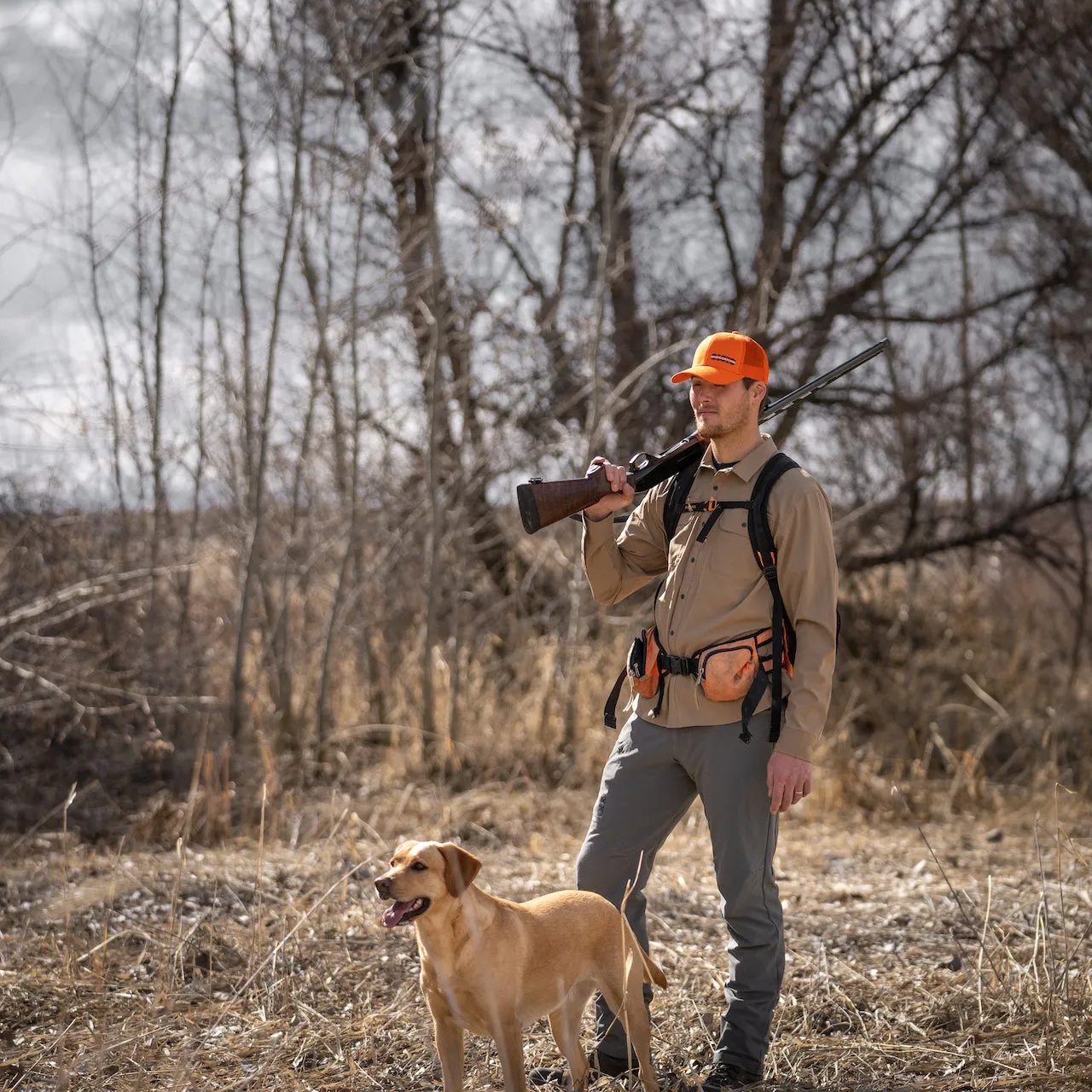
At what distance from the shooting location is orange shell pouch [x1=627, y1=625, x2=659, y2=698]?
12.7 feet

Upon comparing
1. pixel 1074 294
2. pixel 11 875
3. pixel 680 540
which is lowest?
pixel 11 875

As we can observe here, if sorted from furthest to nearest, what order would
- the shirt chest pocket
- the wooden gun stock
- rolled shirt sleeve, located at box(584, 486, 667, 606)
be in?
rolled shirt sleeve, located at box(584, 486, 667, 606) < the wooden gun stock < the shirt chest pocket

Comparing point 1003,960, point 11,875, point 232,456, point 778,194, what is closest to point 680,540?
point 1003,960

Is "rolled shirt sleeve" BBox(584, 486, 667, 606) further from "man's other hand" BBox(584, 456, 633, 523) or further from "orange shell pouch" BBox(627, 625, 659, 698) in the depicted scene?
"orange shell pouch" BBox(627, 625, 659, 698)

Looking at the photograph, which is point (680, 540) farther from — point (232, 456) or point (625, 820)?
point (232, 456)

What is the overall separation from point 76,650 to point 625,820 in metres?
6.24

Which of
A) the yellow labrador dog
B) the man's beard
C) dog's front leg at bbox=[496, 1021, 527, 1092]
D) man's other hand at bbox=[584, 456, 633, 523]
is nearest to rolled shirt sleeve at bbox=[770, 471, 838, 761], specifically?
the man's beard

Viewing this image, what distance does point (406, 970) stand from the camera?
4.95m

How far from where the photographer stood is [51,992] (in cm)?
457

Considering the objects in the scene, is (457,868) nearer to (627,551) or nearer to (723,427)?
(627,551)

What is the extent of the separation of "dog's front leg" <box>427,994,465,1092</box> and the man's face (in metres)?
2.02

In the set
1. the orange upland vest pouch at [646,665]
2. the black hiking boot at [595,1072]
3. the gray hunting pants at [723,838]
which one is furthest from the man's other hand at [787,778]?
the black hiking boot at [595,1072]

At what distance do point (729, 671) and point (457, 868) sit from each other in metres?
1.06

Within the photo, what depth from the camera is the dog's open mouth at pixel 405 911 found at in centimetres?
313
